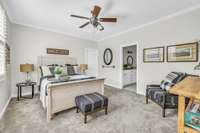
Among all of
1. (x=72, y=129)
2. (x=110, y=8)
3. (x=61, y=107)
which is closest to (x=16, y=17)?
(x=110, y=8)

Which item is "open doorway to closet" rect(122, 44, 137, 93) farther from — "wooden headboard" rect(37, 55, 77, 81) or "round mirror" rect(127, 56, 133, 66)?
"wooden headboard" rect(37, 55, 77, 81)

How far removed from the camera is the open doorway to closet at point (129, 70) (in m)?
5.20

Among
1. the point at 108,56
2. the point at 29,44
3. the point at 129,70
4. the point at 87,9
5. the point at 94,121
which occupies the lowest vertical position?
the point at 94,121

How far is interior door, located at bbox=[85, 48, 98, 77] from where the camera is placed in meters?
5.82

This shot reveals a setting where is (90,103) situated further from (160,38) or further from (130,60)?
(130,60)

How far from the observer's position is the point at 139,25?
3.93 m

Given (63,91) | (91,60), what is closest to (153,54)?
(63,91)

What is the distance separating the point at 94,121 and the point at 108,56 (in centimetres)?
393

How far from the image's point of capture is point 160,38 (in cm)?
344

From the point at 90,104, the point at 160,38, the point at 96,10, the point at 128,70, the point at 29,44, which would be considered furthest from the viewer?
the point at 128,70

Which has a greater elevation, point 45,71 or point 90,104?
point 45,71

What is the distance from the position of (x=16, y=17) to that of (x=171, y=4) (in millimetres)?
4450

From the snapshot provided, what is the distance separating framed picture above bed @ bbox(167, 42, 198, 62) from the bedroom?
11 centimetres

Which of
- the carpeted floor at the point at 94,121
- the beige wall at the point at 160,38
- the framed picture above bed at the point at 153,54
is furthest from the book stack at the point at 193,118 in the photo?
the framed picture above bed at the point at 153,54
